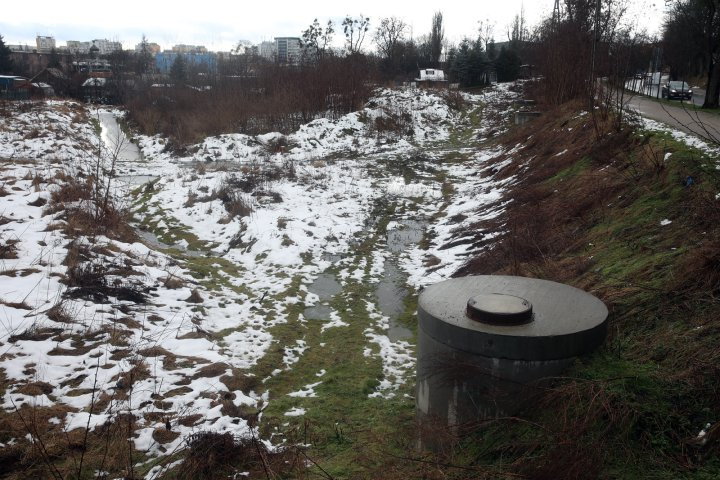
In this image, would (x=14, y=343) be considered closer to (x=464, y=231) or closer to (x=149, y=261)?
(x=149, y=261)

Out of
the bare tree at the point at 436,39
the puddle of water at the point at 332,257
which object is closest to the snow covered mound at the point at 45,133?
the puddle of water at the point at 332,257

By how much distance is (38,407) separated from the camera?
4602 millimetres

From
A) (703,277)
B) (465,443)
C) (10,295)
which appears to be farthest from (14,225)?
(703,277)

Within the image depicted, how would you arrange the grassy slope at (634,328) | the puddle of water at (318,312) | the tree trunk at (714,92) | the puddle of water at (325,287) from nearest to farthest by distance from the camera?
the grassy slope at (634,328) → the puddle of water at (318,312) → the puddle of water at (325,287) → the tree trunk at (714,92)

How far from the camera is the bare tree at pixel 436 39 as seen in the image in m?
Answer: 61.2

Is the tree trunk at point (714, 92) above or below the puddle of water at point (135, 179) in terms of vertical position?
above

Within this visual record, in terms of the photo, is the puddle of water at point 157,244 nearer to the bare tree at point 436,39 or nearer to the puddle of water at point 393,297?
the puddle of water at point 393,297

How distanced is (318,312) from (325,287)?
1034mm

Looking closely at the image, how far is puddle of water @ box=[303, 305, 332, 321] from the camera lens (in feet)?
25.1

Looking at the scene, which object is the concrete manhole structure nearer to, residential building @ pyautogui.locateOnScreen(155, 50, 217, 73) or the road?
the road

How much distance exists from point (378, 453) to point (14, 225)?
7941 millimetres

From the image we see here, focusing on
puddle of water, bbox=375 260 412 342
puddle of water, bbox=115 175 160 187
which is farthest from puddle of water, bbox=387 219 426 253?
puddle of water, bbox=115 175 160 187

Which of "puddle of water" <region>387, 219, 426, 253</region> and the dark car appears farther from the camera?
the dark car

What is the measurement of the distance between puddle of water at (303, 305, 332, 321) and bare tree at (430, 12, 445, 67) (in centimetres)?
5567
